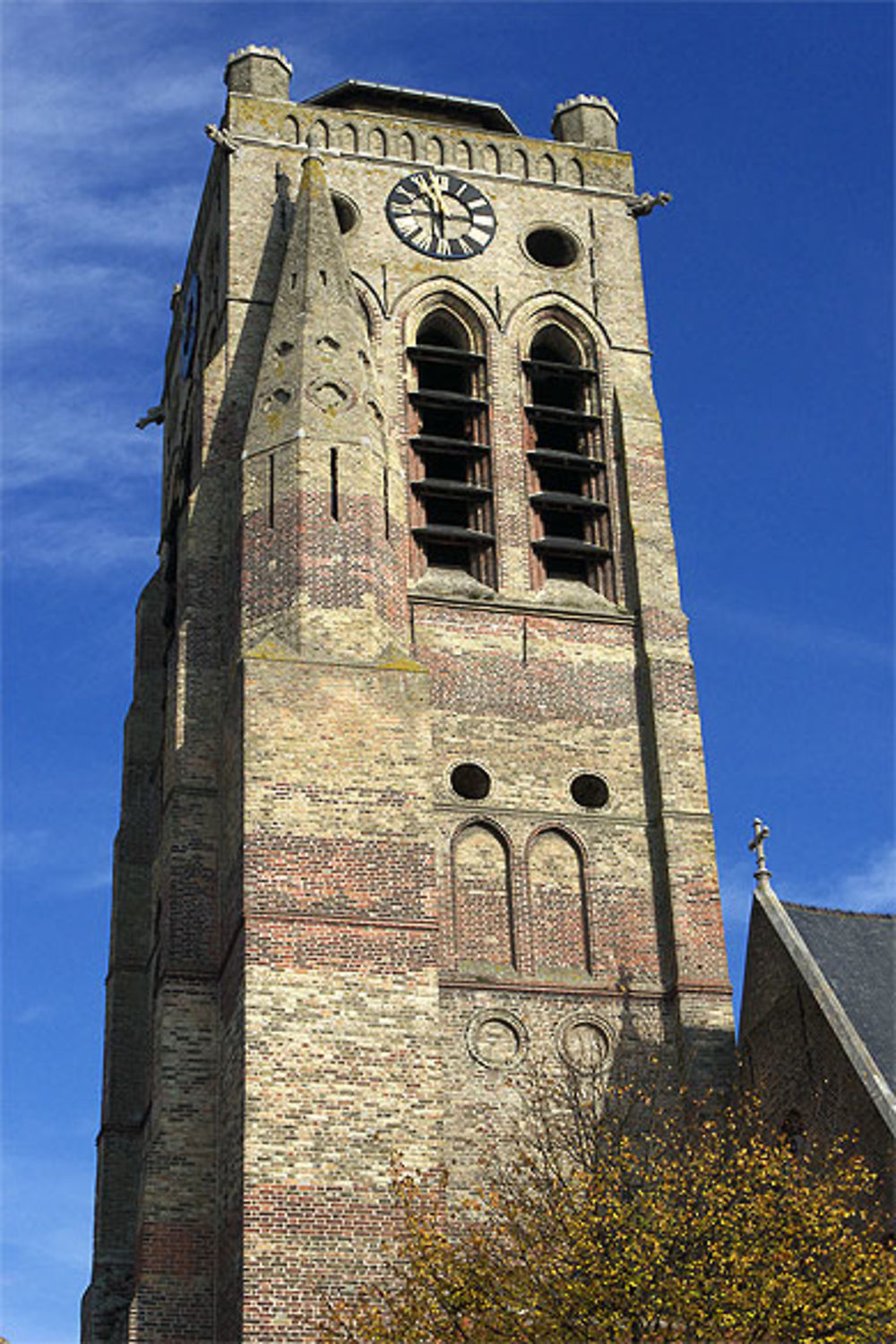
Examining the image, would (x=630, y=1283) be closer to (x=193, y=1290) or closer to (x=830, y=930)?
(x=193, y=1290)

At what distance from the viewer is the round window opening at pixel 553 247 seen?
32.4 metres

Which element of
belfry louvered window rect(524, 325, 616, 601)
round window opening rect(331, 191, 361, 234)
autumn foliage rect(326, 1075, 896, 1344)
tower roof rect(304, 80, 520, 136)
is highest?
tower roof rect(304, 80, 520, 136)

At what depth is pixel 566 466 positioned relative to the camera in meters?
30.1

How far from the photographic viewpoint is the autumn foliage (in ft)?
58.6

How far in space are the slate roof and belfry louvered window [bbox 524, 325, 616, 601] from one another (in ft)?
20.0

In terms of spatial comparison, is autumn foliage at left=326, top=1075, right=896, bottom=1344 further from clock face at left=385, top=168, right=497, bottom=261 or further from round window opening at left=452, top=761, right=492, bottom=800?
clock face at left=385, top=168, right=497, bottom=261

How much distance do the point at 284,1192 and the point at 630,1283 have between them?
4869 millimetres

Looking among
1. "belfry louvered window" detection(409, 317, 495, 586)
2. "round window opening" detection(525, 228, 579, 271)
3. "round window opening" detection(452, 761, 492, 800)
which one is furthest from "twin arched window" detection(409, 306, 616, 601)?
"round window opening" detection(452, 761, 492, 800)

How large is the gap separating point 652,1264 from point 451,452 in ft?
47.9

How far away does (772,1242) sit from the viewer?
61.6 feet

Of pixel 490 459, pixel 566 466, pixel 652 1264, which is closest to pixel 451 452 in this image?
pixel 490 459

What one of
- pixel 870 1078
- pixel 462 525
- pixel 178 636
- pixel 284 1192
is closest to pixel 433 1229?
pixel 284 1192

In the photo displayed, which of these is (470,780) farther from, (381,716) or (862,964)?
(862,964)

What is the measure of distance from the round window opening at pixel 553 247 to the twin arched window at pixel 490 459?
153 cm
